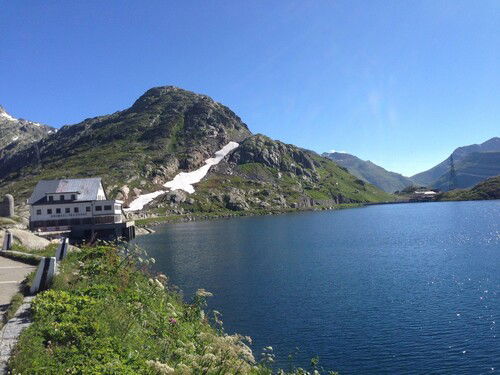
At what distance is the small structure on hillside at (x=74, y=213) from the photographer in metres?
91.5

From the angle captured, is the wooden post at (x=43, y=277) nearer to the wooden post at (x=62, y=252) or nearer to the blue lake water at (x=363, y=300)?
the wooden post at (x=62, y=252)

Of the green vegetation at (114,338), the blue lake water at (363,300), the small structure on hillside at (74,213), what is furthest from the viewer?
the small structure on hillside at (74,213)

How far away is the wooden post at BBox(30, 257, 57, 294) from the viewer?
64.4 ft

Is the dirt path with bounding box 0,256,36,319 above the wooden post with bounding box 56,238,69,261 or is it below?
below

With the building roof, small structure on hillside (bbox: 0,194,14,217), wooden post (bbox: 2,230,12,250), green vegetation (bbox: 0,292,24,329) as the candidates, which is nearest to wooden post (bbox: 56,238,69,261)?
green vegetation (bbox: 0,292,24,329)

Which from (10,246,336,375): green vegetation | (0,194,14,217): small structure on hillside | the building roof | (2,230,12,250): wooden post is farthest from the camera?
(0,194,14,217): small structure on hillside

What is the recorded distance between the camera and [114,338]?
13.4m

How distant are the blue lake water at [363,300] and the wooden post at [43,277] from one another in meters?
15.7

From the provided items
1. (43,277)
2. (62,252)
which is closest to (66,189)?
(62,252)

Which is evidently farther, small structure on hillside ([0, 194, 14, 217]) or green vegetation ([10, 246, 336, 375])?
small structure on hillside ([0, 194, 14, 217])

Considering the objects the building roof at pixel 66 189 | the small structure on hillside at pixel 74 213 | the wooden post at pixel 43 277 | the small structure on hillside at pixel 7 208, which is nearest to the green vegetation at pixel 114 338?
the wooden post at pixel 43 277

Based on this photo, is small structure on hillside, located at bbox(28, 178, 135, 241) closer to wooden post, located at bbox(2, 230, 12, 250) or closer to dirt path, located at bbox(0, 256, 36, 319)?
wooden post, located at bbox(2, 230, 12, 250)

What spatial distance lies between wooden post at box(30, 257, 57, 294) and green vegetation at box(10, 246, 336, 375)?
0.46 metres

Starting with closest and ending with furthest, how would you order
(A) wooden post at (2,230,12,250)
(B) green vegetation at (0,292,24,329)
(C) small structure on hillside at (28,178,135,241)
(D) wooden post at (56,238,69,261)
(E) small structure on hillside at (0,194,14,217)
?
(B) green vegetation at (0,292,24,329)
(D) wooden post at (56,238,69,261)
(A) wooden post at (2,230,12,250)
(C) small structure on hillside at (28,178,135,241)
(E) small structure on hillside at (0,194,14,217)
